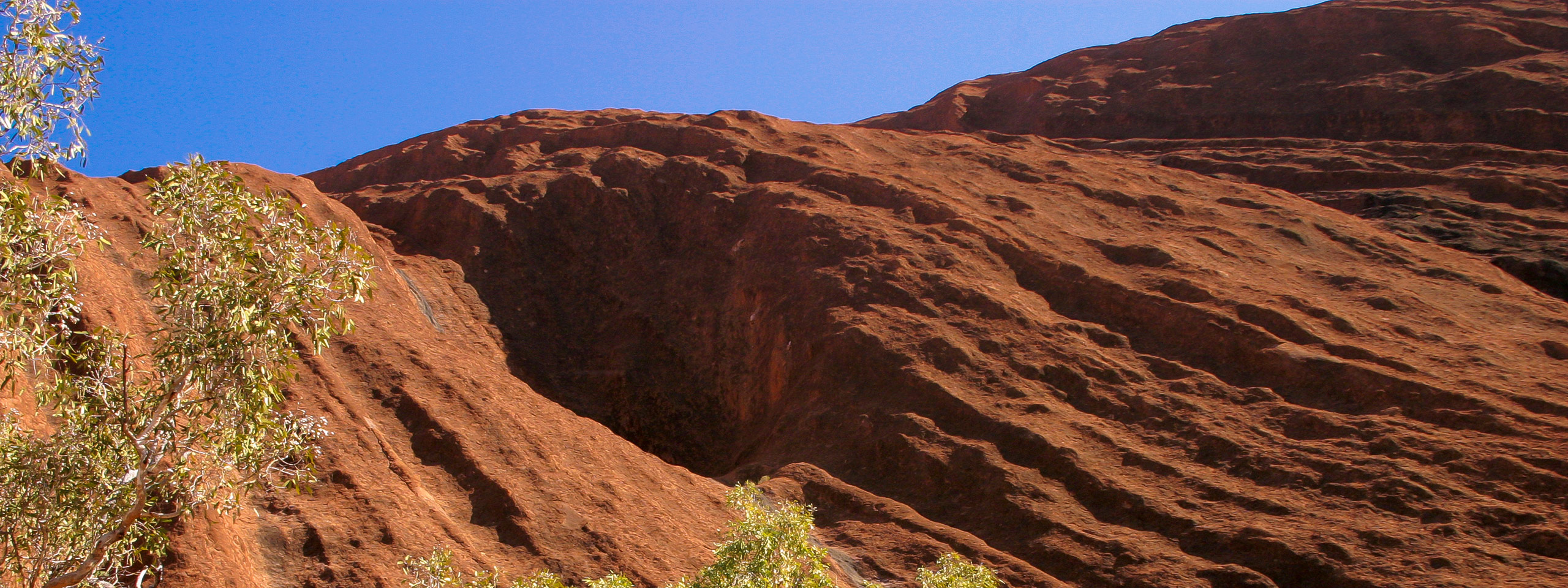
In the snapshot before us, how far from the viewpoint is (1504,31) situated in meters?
38.3

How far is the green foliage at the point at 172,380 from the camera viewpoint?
20.7 ft

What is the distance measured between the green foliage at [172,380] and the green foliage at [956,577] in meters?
6.08

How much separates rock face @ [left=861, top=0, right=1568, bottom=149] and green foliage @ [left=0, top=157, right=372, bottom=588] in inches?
1514

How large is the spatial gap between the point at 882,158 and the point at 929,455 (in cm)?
1640

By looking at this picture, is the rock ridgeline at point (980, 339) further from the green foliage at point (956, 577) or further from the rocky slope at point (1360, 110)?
Answer: the green foliage at point (956, 577)

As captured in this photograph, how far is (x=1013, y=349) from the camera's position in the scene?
890 inches

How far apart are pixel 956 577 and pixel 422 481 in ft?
31.6

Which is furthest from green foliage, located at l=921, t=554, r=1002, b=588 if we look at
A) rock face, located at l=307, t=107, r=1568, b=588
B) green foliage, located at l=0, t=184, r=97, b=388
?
green foliage, located at l=0, t=184, r=97, b=388

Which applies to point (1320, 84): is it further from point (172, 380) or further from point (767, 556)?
point (172, 380)

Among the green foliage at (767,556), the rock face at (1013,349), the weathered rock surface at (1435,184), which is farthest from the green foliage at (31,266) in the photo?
the weathered rock surface at (1435,184)

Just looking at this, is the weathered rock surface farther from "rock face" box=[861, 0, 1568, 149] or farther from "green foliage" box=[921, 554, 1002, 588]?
"green foliage" box=[921, 554, 1002, 588]

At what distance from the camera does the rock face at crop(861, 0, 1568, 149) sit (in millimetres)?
34500

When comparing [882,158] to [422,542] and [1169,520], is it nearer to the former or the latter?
[1169,520]

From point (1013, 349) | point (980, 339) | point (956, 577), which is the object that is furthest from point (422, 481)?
point (1013, 349)
